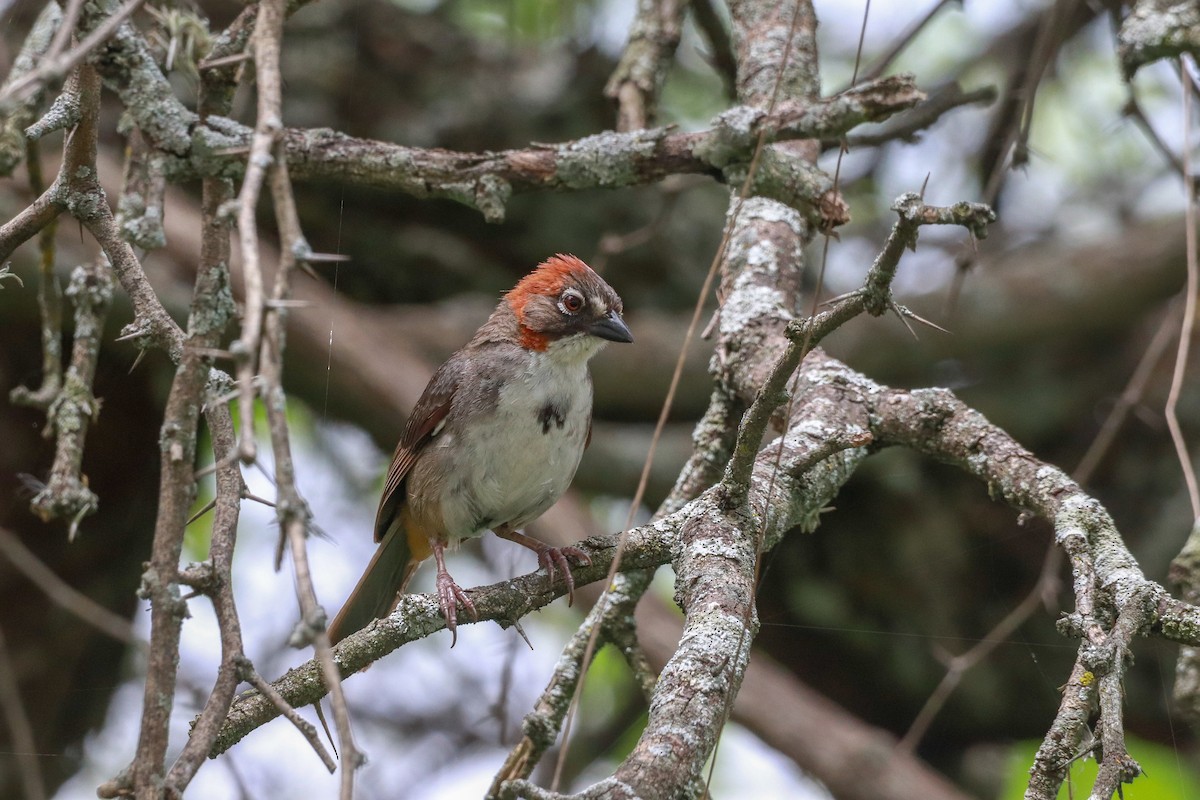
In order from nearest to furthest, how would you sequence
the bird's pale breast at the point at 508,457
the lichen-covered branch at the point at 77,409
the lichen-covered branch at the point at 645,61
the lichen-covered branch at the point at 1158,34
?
the lichen-covered branch at the point at 77,409
the lichen-covered branch at the point at 1158,34
the bird's pale breast at the point at 508,457
the lichen-covered branch at the point at 645,61

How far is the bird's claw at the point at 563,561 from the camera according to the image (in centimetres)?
305

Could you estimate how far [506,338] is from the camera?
4320 millimetres

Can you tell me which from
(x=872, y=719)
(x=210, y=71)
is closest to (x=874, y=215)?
(x=872, y=719)

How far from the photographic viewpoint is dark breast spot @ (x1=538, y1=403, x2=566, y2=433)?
4.01 m

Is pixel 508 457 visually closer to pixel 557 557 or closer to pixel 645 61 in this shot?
pixel 557 557

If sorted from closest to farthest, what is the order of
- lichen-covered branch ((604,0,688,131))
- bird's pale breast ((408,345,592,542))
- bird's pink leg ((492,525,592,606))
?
bird's pink leg ((492,525,592,606)) < bird's pale breast ((408,345,592,542)) < lichen-covered branch ((604,0,688,131))

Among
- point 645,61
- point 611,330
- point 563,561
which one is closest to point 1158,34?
point 645,61

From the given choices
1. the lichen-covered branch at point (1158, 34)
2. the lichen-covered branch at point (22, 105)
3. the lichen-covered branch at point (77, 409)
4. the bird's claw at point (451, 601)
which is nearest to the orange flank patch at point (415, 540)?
the bird's claw at point (451, 601)

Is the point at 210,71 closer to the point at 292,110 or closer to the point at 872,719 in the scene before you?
the point at 292,110

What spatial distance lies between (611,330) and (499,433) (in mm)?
608

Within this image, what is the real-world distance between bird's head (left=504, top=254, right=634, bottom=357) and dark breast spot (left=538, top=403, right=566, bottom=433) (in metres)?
0.28

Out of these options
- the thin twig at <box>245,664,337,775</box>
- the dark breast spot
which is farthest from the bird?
the thin twig at <box>245,664,337,775</box>

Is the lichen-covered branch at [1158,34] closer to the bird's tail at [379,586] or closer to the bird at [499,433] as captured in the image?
the bird at [499,433]

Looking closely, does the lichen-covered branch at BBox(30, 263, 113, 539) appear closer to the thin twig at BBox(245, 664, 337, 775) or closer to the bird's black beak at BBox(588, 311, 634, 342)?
the thin twig at BBox(245, 664, 337, 775)
